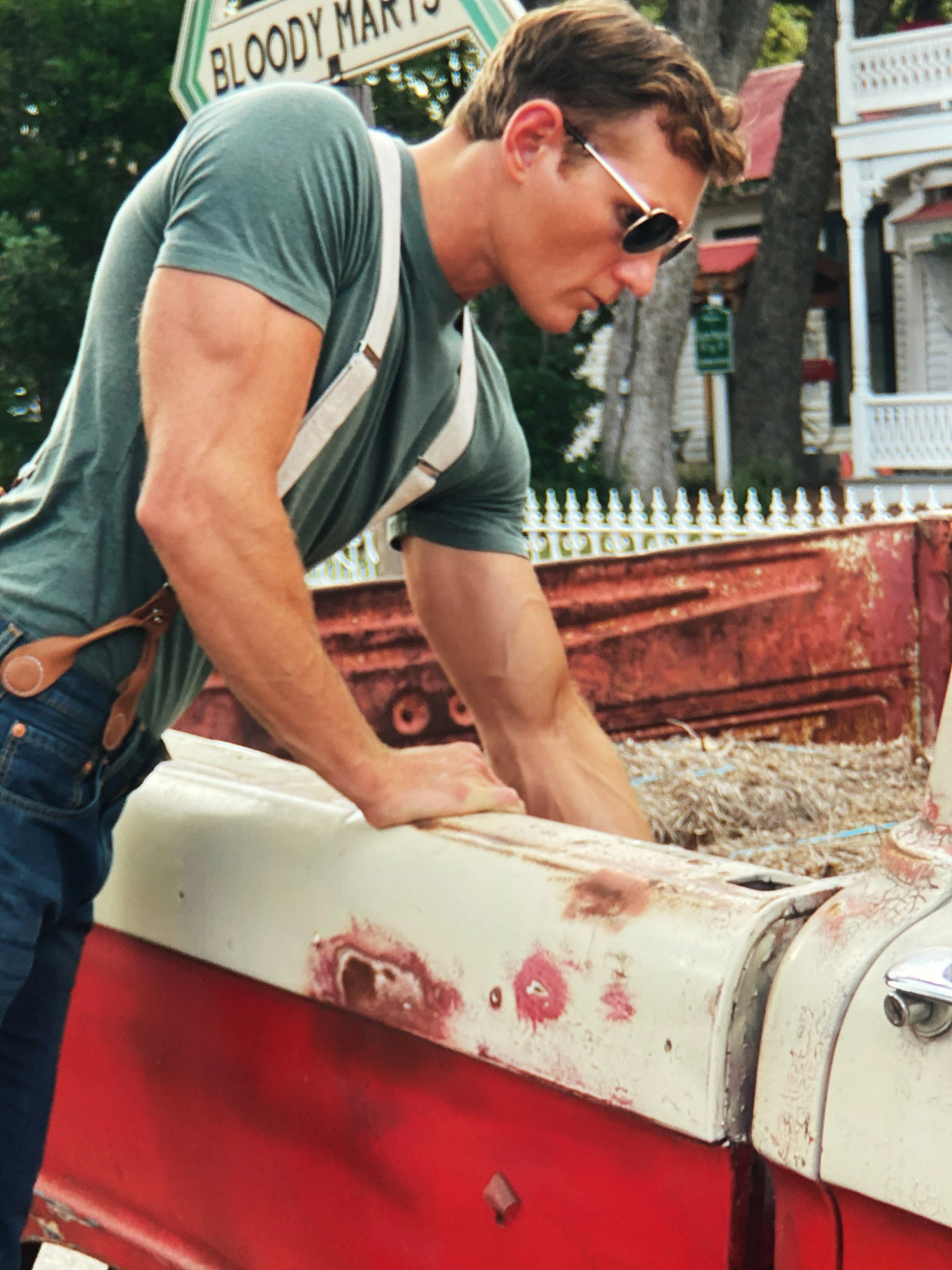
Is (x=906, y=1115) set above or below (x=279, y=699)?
below

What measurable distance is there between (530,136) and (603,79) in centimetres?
12

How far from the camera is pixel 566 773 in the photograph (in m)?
2.59

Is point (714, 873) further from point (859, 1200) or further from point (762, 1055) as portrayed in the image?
point (859, 1200)

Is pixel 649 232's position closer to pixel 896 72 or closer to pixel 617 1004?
pixel 617 1004

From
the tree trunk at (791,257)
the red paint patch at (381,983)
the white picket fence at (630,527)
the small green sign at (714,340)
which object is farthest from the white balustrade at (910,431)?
the red paint patch at (381,983)

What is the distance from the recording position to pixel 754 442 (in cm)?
2102

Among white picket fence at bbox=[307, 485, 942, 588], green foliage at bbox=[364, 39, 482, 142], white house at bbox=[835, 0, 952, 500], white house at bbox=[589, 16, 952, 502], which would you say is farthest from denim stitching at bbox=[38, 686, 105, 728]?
white house at bbox=[835, 0, 952, 500]

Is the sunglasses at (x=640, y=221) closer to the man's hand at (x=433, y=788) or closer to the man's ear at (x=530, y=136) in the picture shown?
→ the man's ear at (x=530, y=136)

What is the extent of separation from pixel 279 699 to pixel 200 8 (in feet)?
11.0

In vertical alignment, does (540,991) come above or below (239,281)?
below

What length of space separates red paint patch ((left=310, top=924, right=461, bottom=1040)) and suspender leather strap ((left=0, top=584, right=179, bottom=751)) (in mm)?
430

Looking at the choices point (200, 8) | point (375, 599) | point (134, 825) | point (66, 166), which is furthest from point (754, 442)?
point (134, 825)

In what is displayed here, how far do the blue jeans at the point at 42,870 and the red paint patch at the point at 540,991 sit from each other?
664 mm

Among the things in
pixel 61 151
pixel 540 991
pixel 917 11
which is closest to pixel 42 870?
pixel 540 991
